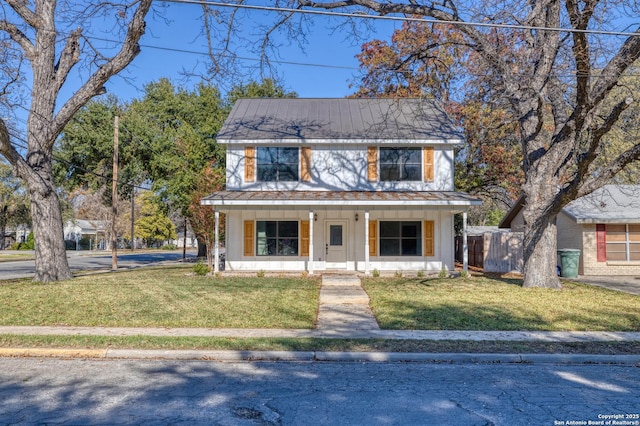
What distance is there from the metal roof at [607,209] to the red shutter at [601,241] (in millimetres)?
513

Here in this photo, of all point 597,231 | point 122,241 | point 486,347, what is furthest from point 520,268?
point 122,241

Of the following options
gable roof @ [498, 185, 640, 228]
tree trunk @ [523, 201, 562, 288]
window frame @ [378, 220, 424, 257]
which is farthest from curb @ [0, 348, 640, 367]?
gable roof @ [498, 185, 640, 228]

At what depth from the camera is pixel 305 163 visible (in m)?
17.8

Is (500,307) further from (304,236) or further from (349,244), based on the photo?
(304,236)

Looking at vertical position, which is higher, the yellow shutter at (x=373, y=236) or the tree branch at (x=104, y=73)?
the tree branch at (x=104, y=73)

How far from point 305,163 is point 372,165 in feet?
8.66

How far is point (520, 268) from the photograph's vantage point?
19.4 meters

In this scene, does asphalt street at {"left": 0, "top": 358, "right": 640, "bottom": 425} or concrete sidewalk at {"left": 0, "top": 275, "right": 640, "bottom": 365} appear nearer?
asphalt street at {"left": 0, "top": 358, "right": 640, "bottom": 425}

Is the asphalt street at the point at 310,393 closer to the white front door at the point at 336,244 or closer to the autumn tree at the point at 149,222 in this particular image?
the white front door at the point at 336,244

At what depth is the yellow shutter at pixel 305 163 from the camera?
17719mm

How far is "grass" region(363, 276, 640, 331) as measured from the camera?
8430 millimetres

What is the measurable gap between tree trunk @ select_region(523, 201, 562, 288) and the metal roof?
20.2ft

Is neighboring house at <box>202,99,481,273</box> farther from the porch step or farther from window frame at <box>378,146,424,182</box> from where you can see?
the porch step

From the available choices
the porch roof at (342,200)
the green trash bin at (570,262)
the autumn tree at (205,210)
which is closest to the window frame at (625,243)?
the green trash bin at (570,262)
